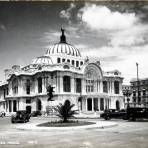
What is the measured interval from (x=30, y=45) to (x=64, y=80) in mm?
29228

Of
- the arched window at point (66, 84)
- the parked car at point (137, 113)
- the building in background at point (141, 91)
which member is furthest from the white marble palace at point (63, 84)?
the parked car at point (137, 113)

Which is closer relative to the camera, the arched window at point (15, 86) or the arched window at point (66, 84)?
the arched window at point (66, 84)

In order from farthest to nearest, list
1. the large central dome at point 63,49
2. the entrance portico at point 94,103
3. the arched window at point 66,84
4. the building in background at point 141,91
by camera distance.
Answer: the building in background at point 141,91 < the large central dome at point 63,49 < the entrance portico at point 94,103 < the arched window at point 66,84

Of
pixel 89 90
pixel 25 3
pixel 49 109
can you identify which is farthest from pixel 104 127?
pixel 89 90

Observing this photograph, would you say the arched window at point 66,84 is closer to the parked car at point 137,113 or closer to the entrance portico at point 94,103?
the entrance portico at point 94,103

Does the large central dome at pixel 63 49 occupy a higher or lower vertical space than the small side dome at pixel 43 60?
higher

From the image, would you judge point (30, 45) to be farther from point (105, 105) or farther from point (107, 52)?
point (105, 105)

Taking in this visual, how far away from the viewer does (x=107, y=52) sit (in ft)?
71.8

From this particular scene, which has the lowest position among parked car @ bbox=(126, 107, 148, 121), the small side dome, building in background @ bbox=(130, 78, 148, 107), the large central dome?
parked car @ bbox=(126, 107, 148, 121)

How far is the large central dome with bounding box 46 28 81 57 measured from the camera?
192ft

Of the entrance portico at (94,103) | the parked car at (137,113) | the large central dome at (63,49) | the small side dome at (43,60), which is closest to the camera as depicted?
the parked car at (137,113)

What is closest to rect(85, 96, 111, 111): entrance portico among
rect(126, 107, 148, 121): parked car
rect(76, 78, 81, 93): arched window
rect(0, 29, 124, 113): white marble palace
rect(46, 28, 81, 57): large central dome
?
rect(0, 29, 124, 113): white marble palace

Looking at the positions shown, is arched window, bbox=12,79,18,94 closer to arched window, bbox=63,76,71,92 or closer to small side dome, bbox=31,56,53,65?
small side dome, bbox=31,56,53,65

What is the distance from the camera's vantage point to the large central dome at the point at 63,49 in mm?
58500
